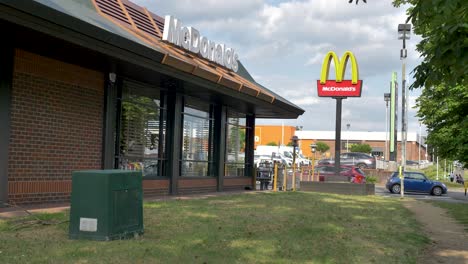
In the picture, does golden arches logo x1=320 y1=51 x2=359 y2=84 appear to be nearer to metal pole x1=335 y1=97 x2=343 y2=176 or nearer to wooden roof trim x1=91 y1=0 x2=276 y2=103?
metal pole x1=335 y1=97 x2=343 y2=176

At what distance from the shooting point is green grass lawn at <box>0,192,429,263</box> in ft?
22.6

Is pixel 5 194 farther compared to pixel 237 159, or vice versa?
pixel 237 159

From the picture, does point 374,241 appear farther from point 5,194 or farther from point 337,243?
point 5,194

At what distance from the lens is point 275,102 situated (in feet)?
70.6

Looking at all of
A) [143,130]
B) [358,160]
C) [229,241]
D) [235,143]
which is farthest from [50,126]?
[358,160]

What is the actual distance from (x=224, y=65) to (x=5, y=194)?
33.7ft

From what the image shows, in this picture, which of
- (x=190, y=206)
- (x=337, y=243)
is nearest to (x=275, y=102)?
(x=190, y=206)

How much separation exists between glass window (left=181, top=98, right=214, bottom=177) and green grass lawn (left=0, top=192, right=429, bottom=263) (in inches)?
243

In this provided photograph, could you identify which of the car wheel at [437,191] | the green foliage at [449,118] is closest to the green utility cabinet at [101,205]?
the green foliage at [449,118]

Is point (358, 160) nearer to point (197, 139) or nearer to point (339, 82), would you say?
point (339, 82)

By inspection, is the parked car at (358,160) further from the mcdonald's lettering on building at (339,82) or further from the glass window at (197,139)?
the glass window at (197,139)

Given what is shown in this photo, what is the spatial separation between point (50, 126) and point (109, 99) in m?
2.06

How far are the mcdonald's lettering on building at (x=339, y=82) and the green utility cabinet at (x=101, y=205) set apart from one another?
19843 mm

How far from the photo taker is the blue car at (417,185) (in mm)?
31234
